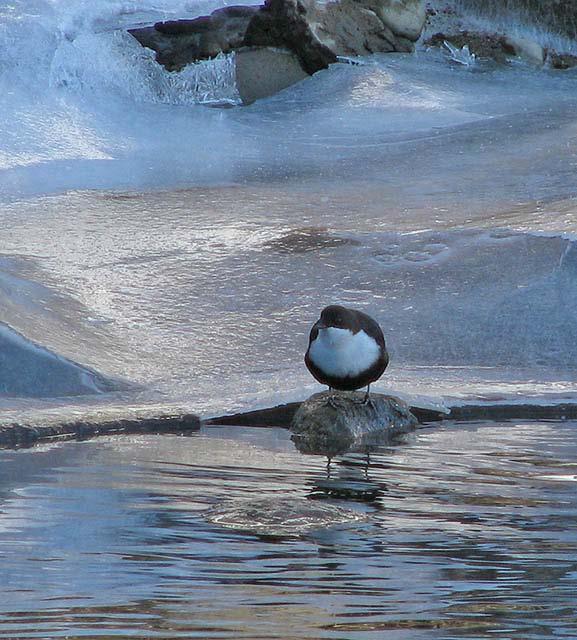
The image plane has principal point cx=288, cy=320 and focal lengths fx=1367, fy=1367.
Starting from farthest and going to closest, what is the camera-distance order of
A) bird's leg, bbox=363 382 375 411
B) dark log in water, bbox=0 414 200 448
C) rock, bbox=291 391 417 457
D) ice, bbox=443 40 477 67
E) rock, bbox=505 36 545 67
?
1. rock, bbox=505 36 545 67
2. ice, bbox=443 40 477 67
3. bird's leg, bbox=363 382 375 411
4. rock, bbox=291 391 417 457
5. dark log in water, bbox=0 414 200 448

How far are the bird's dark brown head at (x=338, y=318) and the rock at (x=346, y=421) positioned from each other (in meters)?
0.47

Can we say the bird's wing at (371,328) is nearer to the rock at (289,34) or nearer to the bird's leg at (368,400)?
the bird's leg at (368,400)

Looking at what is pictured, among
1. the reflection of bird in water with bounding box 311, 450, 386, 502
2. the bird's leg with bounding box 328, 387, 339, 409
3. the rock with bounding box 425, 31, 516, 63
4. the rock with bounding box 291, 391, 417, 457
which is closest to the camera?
the reflection of bird in water with bounding box 311, 450, 386, 502

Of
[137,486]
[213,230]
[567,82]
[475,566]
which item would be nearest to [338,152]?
[213,230]

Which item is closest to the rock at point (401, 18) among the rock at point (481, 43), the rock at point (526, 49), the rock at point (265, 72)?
the rock at point (481, 43)

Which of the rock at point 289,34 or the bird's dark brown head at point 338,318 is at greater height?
the rock at point 289,34

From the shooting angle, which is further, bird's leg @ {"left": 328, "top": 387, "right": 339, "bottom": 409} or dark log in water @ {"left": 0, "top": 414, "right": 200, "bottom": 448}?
bird's leg @ {"left": 328, "top": 387, "right": 339, "bottom": 409}

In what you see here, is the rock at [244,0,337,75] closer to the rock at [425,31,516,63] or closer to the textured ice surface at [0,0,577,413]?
the textured ice surface at [0,0,577,413]

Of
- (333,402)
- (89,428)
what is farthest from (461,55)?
(89,428)

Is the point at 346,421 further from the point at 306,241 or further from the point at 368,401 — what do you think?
the point at 306,241

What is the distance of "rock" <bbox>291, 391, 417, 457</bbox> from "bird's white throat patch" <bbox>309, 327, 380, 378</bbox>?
0.32 metres

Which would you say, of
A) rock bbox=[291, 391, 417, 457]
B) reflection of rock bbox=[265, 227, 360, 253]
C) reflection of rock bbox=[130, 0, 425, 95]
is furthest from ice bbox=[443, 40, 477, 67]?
rock bbox=[291, 391, 417, 457]

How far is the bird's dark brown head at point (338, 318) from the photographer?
5.75m

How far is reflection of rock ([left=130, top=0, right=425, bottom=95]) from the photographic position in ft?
45.6
